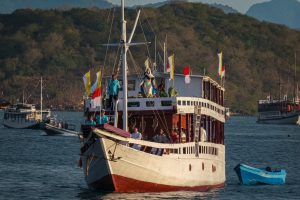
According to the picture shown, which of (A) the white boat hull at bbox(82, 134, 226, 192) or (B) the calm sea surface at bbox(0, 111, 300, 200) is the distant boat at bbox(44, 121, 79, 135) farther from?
(A) the white boat hull at bbox(82, 134, 226, 192)

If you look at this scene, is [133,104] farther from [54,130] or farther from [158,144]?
[54,130]

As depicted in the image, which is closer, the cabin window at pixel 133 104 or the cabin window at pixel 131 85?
the cabin window at pixel 133 104

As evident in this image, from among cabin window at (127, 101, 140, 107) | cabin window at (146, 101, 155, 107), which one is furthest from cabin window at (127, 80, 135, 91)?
cabin window at (146, 101, 155, 107)

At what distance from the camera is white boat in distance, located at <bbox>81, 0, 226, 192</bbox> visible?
5019 cm

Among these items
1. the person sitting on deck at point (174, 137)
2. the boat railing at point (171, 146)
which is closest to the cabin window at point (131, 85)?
the boat railing at point (171, 146)

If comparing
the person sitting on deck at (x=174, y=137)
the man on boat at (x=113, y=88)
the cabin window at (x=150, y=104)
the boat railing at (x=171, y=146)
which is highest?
the man on boat at (x=113, y=88)

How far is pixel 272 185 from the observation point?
65.7 metres

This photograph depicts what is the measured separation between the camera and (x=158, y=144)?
5131cm

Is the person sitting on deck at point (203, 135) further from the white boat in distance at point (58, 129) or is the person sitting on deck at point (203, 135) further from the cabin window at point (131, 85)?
the white boat in distance at point (58, 129)

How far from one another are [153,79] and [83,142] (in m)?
7.14

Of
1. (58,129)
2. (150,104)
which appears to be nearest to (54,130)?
(58,129)

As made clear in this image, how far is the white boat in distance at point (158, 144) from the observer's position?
5019 centimetres

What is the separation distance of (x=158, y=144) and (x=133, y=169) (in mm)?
1814

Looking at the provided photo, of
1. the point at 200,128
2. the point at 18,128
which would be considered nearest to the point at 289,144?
the point at 18,128
